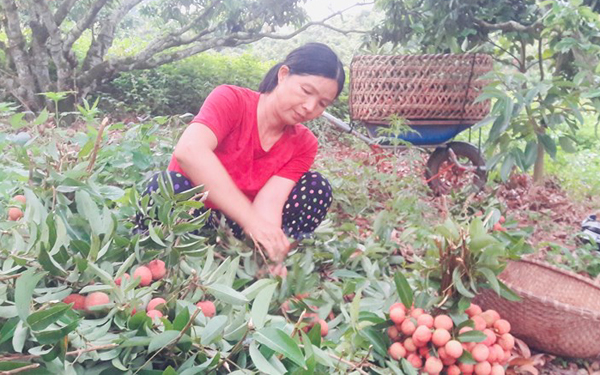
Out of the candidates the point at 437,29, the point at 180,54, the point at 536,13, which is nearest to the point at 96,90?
the point at 180,54

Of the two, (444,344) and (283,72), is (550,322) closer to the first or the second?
(444,344)

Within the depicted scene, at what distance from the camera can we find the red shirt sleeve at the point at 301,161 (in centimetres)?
158

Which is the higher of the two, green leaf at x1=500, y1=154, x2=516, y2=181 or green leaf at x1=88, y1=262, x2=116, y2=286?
green leaf at x1=88, y1=262, x2=116, y2=286

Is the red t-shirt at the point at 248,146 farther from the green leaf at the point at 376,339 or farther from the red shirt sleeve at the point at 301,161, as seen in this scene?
the green leaf at the point at 376,339

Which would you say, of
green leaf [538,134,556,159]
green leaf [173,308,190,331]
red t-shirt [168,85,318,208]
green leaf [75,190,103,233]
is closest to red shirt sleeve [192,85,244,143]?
red t-shirt [168,85,318,208]

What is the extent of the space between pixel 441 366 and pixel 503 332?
6.3 inches

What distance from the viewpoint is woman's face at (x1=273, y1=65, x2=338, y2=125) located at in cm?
138

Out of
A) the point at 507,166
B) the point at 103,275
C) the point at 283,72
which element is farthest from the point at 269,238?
the point at 507,166

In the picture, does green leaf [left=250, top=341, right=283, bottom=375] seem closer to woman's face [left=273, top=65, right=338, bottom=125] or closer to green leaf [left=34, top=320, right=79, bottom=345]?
green leaf [left=34, top=320, right=79, bottom=345]

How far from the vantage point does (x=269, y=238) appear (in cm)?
130

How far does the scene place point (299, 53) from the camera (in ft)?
4.69

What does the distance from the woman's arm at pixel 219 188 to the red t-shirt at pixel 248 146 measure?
3.7 inches

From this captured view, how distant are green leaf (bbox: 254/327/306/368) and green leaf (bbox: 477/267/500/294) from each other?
54 centimetres

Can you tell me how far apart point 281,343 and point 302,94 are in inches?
33.1
